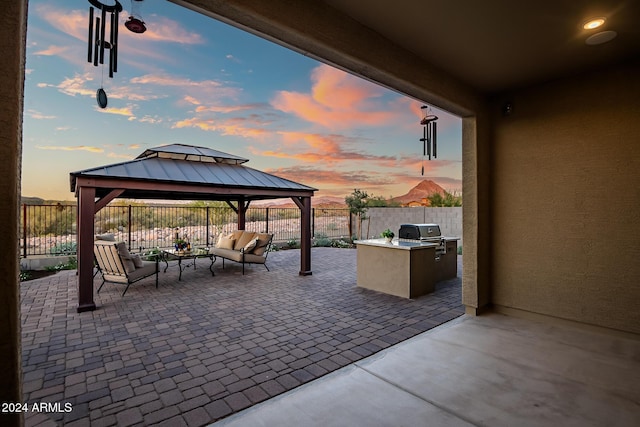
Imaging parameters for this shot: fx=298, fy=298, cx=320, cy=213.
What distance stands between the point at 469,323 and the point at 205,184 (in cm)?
540

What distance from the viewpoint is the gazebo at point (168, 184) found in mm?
4711

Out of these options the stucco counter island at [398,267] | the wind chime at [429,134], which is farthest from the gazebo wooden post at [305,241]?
the wind chime at [429,134]

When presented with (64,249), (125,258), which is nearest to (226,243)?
(125,258)

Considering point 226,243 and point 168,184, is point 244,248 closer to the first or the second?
point 226,243

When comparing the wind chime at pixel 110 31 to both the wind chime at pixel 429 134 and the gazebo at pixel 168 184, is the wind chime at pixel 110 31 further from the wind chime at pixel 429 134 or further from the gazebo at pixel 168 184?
the wind chime at pixel 429 134

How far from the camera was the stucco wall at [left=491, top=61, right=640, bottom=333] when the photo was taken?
329 centimetres

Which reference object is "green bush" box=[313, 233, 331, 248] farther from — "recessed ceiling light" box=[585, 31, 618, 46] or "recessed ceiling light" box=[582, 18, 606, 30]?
"recessed ceiling light" box=[582, 18, 606, 30]

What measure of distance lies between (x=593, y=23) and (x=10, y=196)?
413 cm

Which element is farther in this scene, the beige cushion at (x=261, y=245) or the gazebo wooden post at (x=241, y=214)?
the gazebo wooden post at (x=241, y=214)

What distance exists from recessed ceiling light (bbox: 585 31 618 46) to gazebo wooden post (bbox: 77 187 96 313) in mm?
6657

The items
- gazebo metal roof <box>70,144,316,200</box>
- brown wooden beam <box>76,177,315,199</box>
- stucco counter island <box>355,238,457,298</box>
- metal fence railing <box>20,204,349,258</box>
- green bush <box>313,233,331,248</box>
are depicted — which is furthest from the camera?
green bush <box>313,233,331,248</box>

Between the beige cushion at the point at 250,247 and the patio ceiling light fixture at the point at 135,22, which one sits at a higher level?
the patio ceiling light fixture at the point at 135,22

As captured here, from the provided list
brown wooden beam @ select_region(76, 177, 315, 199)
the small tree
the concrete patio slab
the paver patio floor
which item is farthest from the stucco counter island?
the small tree

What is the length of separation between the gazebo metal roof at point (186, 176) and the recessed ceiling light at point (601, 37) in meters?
5.50
